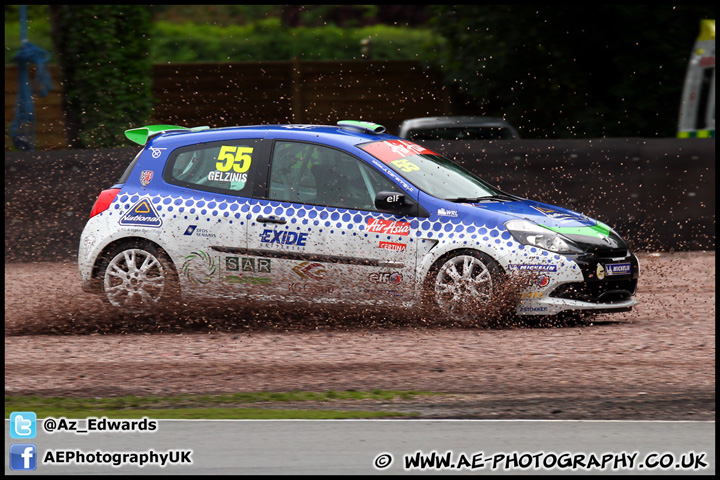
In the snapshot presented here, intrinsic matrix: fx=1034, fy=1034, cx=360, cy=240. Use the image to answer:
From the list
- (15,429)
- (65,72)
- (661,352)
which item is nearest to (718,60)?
(65,72)

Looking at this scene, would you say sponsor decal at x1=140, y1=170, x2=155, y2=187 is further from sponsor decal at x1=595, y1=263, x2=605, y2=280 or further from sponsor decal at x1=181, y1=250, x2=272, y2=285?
sponsor decal at x1=595, y1=263, x2=605, y2=280

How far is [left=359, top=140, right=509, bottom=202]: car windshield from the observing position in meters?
8.53

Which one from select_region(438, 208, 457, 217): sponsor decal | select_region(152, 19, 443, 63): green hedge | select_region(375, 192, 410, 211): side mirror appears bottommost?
select_region(438, 208, 457, 217): sponsor decal

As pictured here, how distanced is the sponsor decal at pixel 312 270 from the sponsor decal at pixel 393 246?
51 cm

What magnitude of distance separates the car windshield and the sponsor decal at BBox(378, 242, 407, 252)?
21.1 inches

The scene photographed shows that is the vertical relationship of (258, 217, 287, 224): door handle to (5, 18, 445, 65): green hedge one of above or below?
below

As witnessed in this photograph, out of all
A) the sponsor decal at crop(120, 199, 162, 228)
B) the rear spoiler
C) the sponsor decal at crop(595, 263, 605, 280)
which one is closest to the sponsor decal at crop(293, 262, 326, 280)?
the sponsor decal at crop(120, 199, 162, 228)

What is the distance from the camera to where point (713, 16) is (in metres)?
21.0

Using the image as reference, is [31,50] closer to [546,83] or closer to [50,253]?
[50,253]

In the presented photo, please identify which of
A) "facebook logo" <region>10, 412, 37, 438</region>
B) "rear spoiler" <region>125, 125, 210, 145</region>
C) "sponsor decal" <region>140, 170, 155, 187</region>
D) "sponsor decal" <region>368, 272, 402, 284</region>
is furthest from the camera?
"rear spoiler" <region>125, 125, 210, 145</region>

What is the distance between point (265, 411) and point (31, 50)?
1312 cm

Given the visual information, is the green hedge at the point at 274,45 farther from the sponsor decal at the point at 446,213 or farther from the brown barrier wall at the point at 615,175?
the sponsor decal at the point at 446,213

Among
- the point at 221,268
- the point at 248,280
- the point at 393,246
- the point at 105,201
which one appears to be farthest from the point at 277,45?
the point at 393,246

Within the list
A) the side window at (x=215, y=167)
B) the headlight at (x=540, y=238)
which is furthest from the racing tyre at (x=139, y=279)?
the headlight at (x=540, y=238)
